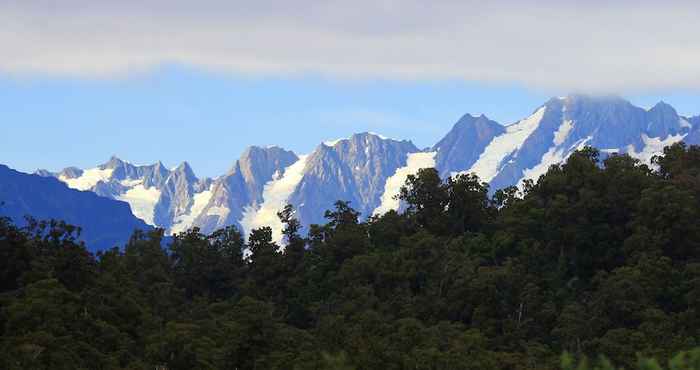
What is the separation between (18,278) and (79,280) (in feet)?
16.1

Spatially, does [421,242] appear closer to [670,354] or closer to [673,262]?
→ [673,262]

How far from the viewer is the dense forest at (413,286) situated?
230ft

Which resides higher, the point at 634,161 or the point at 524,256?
the point at 634,161

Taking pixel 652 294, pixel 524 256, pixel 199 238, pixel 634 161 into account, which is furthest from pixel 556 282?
pixel 199 238

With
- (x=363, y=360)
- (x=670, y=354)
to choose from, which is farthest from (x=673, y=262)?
(x=363, y=360)

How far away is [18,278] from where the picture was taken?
275ft

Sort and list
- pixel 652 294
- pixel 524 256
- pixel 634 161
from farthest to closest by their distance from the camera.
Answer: pixel 634 161 → pixel 524 256 → pixel 652 294

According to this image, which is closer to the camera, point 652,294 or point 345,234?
point 652,294

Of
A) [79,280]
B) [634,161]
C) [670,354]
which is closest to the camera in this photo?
[670,354]

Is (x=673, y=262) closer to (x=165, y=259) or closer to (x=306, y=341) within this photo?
(x=306, y=341)

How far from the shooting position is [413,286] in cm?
9719

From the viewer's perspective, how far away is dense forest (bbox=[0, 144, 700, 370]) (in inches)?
2756

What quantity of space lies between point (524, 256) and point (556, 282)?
4.80 m

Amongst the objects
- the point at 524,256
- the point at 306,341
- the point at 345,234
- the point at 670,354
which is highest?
the point at 345,234
